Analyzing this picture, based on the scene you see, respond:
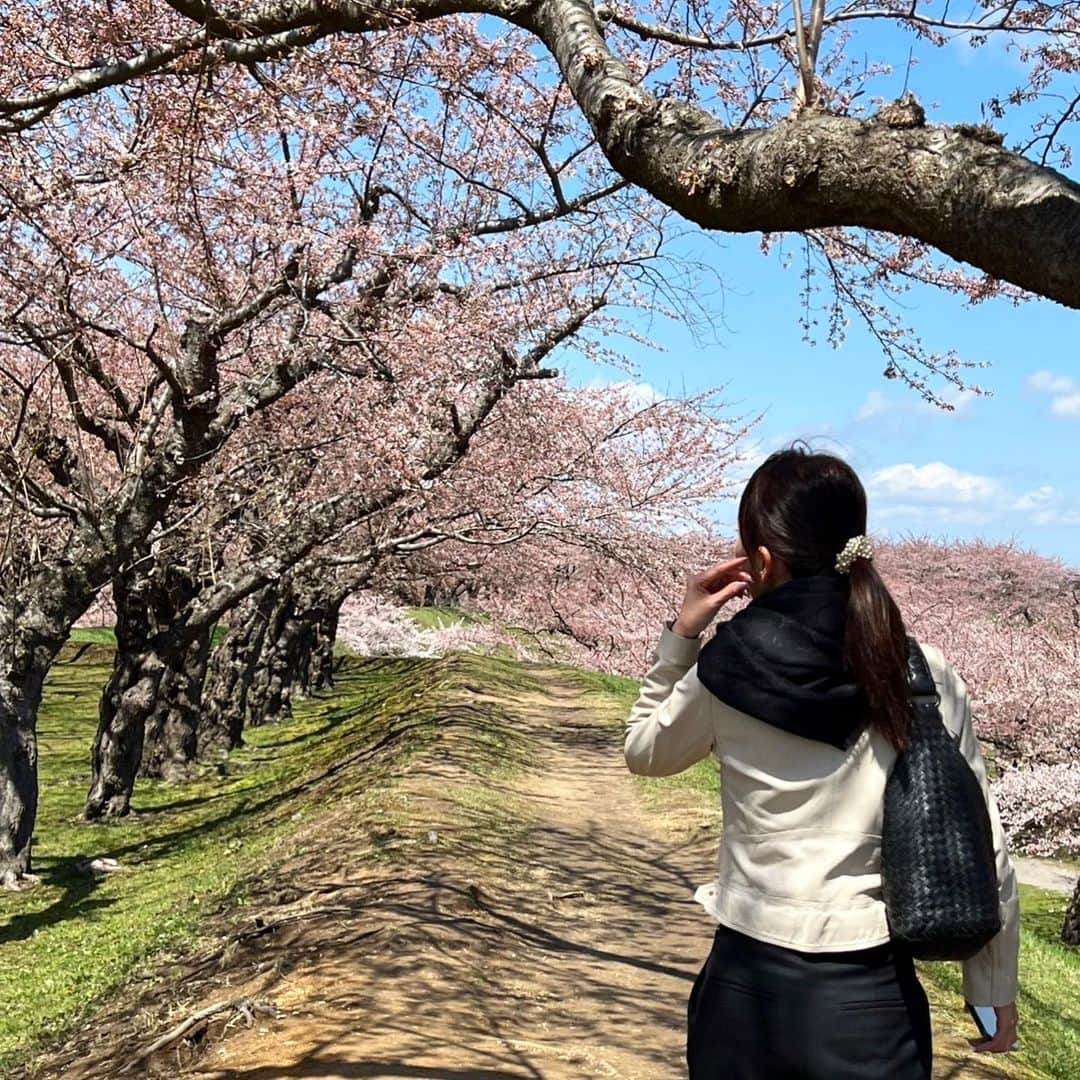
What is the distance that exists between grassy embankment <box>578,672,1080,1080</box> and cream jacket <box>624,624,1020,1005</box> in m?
3.60

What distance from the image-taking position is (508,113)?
9.72 metres

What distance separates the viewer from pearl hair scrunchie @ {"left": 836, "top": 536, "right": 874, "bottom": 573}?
2.21 metres

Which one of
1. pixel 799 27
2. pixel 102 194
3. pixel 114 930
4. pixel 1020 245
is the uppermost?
pixel 102 194

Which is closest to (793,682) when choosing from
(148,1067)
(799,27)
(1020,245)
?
(1020,245)

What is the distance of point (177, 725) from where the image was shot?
16.6m

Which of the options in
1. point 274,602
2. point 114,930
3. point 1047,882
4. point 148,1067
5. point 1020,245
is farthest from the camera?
point 1047,882

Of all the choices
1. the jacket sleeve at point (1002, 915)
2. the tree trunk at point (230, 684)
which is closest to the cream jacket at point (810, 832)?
the jacket sleeve at point (1002, 915)

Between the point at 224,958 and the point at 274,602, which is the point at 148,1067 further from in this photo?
the point at 274,602

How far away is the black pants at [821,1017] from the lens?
2.10m

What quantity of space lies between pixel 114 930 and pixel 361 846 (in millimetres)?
2379

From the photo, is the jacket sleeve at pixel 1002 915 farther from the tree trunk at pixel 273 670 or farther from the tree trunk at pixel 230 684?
the tree trunk at pixel 273 670

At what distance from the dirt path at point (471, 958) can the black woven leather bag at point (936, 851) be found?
117 inches

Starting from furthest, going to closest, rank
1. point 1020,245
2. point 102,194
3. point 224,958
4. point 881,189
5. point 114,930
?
point 114,930, point 102,194, point 224,958, point 881,189, point 1020,245

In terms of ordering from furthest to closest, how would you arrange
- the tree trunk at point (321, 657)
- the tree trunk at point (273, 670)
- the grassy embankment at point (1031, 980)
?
the tree trunk at point (321, 657) → the tree trunk at point (273, 670) → the grassy embankment at point (1031, 980)
